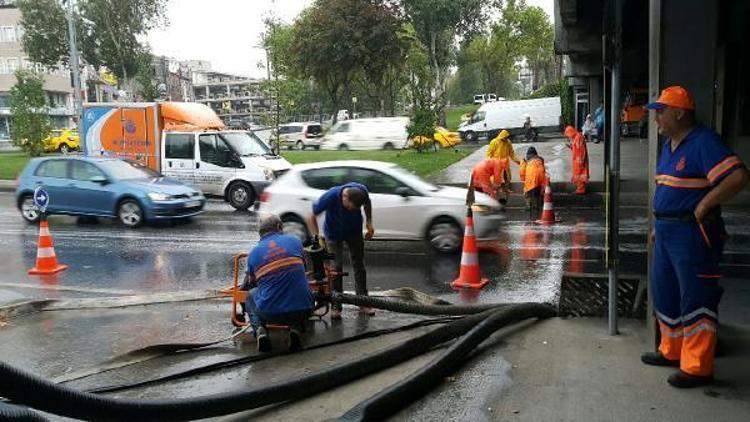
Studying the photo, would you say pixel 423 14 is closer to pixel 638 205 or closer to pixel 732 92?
pixel 732 92

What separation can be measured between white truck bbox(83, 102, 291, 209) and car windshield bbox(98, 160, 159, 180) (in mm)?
1840

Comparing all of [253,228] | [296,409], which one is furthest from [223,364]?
[253,228]

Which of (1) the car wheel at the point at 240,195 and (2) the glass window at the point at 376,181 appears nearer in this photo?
(2) the glass window at the point at 376,181

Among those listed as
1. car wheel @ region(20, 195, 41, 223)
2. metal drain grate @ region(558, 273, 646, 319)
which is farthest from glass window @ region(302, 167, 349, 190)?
car wheel @ region(20, 195, 41, 223)

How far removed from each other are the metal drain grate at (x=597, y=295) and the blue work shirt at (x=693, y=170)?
5.79 feet

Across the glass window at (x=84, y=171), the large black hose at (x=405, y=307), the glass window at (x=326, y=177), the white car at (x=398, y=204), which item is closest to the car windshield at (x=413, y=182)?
the white car at (x=398, y=204)

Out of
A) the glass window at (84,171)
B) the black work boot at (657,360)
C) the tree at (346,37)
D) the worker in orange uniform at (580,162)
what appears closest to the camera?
the black work boot at (657,360)

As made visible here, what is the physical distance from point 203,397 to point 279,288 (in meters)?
2.10

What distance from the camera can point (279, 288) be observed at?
5746mm

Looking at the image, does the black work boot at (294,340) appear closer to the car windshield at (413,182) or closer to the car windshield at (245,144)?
the car windshield at (413,182)

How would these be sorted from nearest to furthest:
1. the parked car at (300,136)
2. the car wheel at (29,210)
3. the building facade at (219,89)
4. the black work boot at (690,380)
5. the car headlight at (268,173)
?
the black work boot at (690,380)
the car wheel at (29,210)
the car headlight at (268,173)
the parked car at (300,136)
the building facade at (219,89)

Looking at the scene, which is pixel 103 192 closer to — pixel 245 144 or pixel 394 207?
pixel 245 144

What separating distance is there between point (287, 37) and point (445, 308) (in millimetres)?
46326

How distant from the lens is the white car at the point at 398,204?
10344mm
